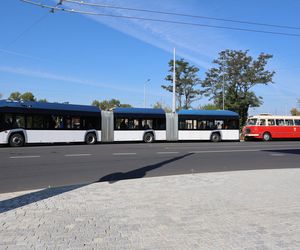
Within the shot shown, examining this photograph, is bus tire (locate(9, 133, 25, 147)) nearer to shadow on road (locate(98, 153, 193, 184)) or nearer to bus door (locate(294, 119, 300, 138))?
shadow on road (locate(98, 153, 193, 184))

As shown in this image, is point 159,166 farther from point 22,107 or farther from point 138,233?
point 22,107

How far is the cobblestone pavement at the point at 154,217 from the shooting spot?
16.5ft

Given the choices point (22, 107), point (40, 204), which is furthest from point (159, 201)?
point (22, 107)

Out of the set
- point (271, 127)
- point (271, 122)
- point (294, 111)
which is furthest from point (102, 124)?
point (294, 111)

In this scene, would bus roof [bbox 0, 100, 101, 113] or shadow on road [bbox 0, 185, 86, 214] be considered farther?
bus roof [bbox 0, 100, 101, 113]

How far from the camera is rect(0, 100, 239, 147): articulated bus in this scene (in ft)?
82.9

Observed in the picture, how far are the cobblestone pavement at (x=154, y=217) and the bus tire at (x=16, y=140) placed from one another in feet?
54.2

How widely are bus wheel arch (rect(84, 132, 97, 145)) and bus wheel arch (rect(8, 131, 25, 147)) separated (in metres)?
4.94

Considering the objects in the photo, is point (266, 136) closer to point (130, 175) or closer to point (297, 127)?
point (297, 127)

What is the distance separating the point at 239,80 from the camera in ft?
167

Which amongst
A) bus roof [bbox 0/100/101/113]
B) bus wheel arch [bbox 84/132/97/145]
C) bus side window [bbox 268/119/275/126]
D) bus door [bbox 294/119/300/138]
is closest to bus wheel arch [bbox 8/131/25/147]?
bus roof [bbox 0/100/101/113]

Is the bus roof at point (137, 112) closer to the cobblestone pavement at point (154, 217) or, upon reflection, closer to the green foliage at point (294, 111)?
the cobblestone pavement at point (154, 217)

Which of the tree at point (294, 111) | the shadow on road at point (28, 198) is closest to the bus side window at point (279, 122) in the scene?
the shadow on road at point (28, 198)

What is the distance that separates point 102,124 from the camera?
98.3ft
